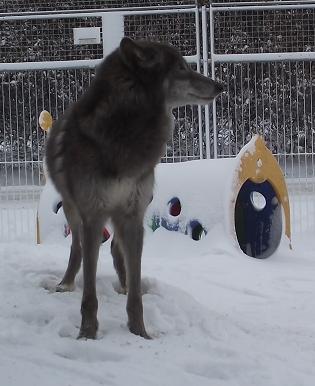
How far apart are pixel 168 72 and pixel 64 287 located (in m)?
1.42

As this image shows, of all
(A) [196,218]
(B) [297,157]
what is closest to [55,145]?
(A) [196,218]

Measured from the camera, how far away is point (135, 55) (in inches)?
135

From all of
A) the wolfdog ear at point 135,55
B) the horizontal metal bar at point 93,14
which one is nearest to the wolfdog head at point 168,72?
the wolfdog ear at point 135,55

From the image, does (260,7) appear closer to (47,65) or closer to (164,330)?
(47,65)

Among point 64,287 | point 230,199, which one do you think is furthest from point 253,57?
point 64,287

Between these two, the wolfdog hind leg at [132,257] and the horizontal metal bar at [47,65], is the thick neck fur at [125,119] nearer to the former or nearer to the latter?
the wolfdog hind leg at [132,257]

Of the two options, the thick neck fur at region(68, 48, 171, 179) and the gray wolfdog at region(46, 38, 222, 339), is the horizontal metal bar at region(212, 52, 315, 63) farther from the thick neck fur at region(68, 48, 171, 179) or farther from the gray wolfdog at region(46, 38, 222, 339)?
the thick neck fur at region(68, 48, 171, 179)

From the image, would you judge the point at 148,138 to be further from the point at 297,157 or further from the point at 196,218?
the point at 297,157

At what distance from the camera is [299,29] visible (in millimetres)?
9430

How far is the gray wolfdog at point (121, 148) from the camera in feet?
11.2

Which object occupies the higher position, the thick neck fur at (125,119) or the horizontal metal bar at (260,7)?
the horizontal metal bar at (260,7)

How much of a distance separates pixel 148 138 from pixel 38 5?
33.4ft

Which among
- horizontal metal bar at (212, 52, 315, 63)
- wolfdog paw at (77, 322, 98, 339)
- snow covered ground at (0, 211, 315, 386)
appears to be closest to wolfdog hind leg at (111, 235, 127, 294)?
snow covered ground at (0, 211, 315, 386)

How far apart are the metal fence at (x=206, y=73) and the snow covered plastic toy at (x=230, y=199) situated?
1847mm
